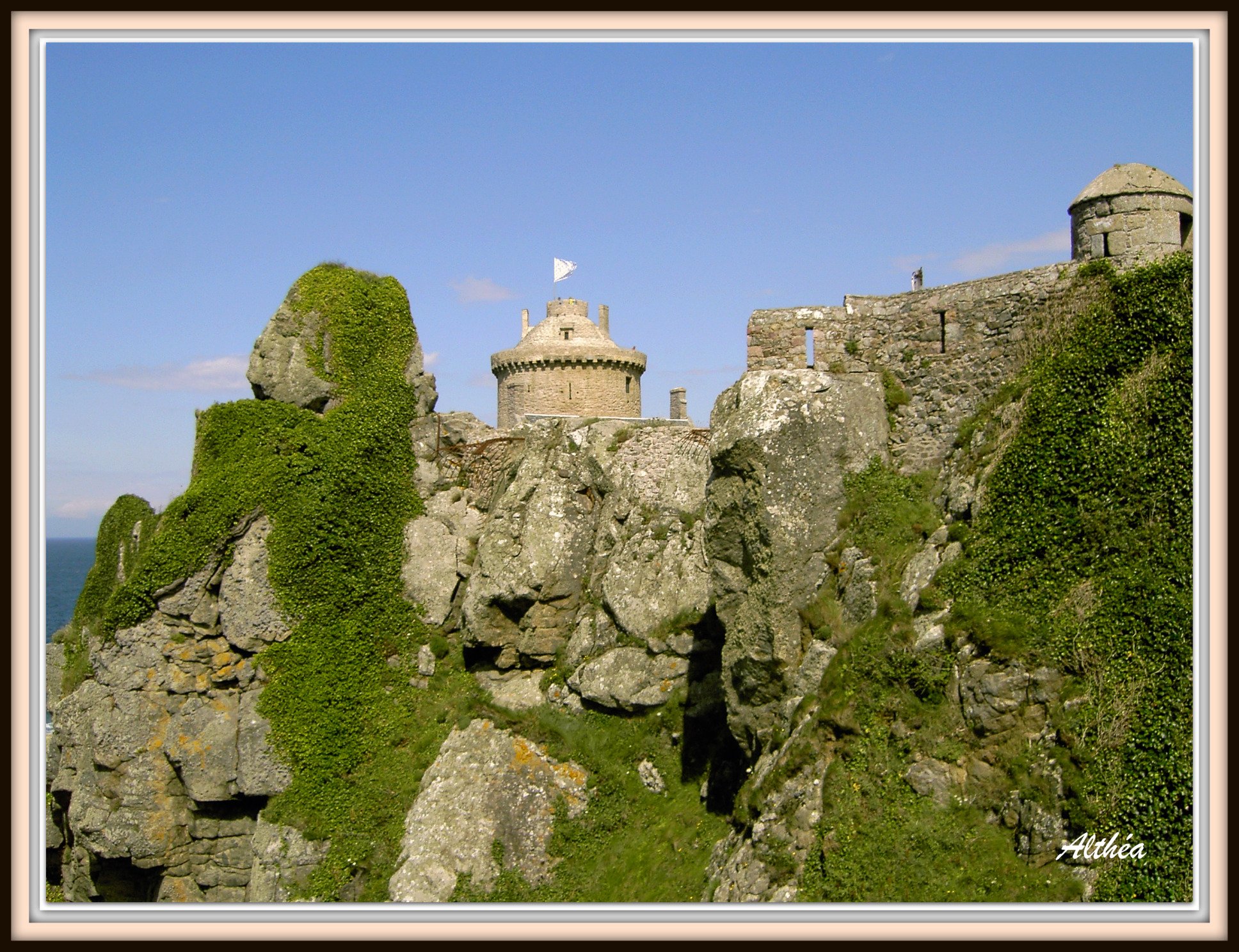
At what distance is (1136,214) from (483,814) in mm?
15928

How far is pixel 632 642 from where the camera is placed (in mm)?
21375

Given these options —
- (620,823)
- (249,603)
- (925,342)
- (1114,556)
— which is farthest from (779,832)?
(249,603)

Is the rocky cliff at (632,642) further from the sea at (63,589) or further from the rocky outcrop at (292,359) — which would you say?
the sea at (63,589)

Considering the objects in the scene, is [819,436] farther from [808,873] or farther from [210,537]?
[210,537]

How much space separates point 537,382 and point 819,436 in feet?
55.5

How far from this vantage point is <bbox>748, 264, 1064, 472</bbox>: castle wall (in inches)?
630

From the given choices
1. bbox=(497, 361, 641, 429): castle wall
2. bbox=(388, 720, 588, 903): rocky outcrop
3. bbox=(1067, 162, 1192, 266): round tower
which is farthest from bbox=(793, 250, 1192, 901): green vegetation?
bbox=(497, 361, 641, 429): castle wall

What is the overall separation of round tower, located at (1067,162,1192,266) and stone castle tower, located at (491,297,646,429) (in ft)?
60.7

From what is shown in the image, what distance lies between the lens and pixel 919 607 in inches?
531

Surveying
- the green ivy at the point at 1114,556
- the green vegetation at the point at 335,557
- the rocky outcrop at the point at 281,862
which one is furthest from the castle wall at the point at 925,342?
the rocky outcrop at the point at 281,862

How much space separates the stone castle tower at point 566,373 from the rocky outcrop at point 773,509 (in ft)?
49.5

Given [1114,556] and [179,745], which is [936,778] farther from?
[179,745]

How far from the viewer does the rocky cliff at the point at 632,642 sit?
11.6 meters

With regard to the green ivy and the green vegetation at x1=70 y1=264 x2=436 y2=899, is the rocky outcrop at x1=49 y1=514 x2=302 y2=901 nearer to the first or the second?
the green vegetation at x1=70 y1=264 x2=436 y2=899
